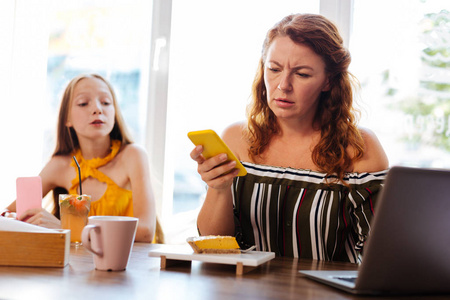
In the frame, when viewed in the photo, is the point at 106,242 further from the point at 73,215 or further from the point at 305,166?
the point at 305,166

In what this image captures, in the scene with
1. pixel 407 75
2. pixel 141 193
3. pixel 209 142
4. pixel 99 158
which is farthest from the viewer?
pixel 407 75

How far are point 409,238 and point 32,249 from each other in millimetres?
689

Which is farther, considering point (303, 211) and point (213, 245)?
point (303, 211)

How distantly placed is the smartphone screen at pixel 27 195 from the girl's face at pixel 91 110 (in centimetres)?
69

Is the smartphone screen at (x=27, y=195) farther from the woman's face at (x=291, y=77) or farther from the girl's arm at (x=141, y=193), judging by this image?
the woman's face at (x=291, y=77)

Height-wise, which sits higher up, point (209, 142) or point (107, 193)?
point (209, 142)

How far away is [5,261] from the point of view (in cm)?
94

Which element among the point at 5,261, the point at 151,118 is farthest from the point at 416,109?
the point at 5,261

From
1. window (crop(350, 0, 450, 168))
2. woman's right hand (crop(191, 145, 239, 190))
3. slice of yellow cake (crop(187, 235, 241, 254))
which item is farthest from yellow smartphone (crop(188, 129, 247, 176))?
window (crop(350, 0, 450, 168))

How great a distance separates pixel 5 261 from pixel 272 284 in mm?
513

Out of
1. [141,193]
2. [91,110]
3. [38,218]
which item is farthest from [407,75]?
[38,218]

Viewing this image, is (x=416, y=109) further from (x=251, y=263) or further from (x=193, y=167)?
(x=251, y=263)

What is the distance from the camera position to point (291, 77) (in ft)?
5.12

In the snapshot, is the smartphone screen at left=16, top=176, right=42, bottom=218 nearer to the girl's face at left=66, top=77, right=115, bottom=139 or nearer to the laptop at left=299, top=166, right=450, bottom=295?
the girl's face at left=66, top=77, right=115, bottom=139
